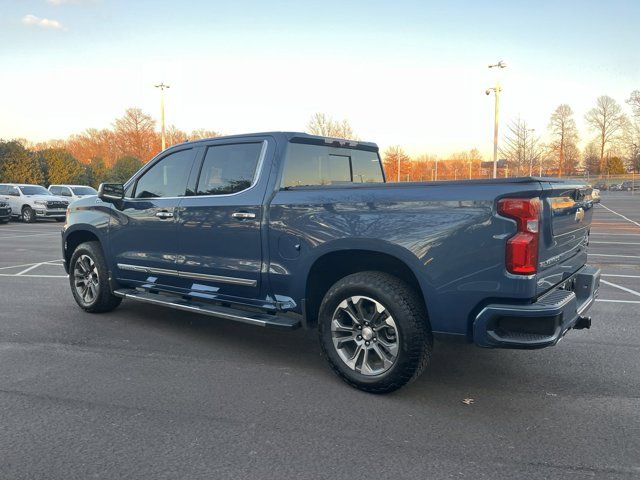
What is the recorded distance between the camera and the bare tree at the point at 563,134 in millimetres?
67875

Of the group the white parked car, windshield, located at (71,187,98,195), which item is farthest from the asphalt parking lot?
windshield, located at (71,187,98,195)

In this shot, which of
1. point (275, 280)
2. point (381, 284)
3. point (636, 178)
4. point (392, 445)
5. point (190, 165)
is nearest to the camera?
point (392, 445)

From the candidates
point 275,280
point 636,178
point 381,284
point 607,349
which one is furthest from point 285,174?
point 636,178

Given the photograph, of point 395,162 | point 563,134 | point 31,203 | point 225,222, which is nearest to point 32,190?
point 31,203

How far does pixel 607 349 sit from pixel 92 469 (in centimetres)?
437

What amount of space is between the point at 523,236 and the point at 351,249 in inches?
48.0

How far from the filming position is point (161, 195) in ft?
18.2

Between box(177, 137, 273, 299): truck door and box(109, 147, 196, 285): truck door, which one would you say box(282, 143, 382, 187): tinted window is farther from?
box(109, 147, 196, 285): truck door

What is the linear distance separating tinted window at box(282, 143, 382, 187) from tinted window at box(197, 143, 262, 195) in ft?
1.07

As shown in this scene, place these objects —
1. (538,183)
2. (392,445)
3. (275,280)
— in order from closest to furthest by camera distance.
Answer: (392,445) → (538,183) → (275,280)

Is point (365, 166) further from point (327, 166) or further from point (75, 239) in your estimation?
point (75, 239)

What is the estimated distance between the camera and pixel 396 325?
3.81 metres

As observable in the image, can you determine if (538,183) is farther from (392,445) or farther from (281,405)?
(281,405)

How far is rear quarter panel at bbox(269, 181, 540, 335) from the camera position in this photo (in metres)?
3.40
